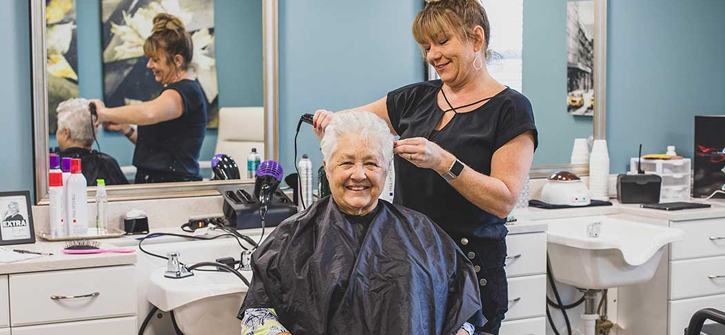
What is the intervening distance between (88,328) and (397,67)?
1.64 metres

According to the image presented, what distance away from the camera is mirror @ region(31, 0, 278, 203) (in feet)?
8.36

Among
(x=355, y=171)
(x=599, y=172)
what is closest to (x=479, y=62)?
(x=355, y=171)

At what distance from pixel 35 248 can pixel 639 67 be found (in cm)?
296

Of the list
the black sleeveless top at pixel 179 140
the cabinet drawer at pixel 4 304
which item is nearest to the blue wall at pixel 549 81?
the black sleeveless top at pixel 179 140

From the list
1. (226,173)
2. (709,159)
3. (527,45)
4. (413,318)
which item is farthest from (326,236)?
(709,159)

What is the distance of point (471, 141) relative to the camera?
205 cm

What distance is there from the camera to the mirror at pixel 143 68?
8.36 feet

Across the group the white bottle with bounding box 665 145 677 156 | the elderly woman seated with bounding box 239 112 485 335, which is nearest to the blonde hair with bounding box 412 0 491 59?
the elderly woman seated with bounding box 239 112 485 335

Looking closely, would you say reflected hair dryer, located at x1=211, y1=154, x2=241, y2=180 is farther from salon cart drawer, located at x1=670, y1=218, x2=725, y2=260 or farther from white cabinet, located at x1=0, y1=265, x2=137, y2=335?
salon cart drawer, located at x1=670, y1=218, x2=725, y2=260

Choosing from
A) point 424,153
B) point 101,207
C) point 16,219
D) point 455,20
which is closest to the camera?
point 424,153

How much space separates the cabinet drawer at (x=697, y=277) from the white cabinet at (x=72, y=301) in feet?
7.35

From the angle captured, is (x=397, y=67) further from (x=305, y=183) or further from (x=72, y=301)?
(x=72, y=301)

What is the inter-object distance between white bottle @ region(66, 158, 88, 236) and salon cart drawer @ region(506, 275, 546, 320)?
1.57 meters

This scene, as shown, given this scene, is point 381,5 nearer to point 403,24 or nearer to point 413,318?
point 403,24
